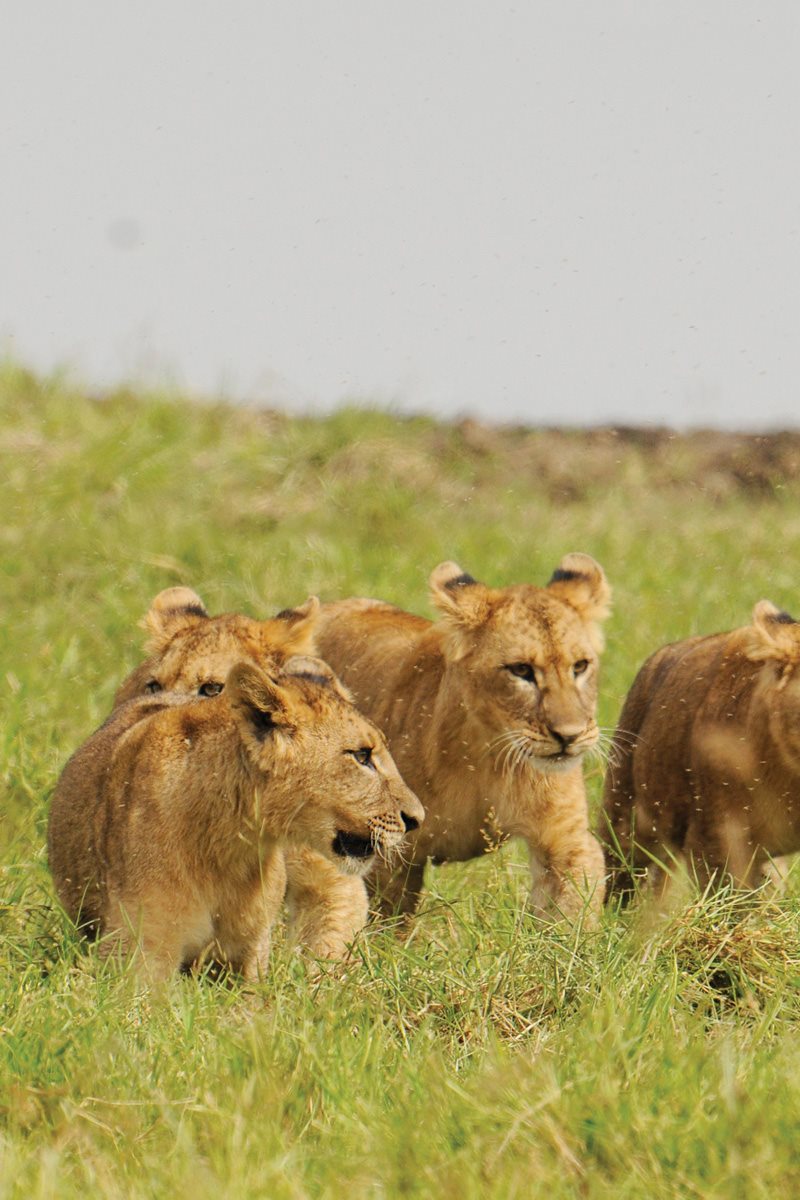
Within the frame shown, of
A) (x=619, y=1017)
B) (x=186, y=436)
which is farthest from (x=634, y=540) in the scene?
(x=619, y=1017)

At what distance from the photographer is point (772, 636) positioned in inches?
239

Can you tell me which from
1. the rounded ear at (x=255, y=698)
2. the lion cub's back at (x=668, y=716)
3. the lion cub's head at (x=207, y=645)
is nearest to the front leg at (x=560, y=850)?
the lion cub's back at (x=668, y=716)

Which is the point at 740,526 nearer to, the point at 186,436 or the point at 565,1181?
the point at 186,436

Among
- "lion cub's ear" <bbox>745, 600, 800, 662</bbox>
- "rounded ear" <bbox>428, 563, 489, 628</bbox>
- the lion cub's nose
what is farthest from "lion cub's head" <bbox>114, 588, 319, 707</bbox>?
"lion cub's ear" <bbox>745, 600, 800, 662</bbox>

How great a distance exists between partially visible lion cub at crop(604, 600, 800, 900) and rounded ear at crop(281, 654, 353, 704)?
110 cm

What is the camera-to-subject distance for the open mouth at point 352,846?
4.98m

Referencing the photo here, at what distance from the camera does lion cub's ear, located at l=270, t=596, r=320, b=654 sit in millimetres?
6246

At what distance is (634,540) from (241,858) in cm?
765

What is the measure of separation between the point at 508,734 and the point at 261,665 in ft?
2.81

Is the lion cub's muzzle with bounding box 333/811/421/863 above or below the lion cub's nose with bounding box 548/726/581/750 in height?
below

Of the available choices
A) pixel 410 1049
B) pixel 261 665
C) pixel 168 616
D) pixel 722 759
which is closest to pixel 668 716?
pixel 722 759

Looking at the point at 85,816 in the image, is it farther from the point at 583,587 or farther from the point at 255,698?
the point at 583,587

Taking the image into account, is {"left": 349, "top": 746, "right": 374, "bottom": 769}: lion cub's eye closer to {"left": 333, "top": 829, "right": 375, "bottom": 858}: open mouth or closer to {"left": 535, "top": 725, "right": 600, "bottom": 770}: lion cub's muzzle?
{"left": 333, "top": 829, "right": 375, "bottom": 858}: open mouth

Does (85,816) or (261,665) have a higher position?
(261,665)
